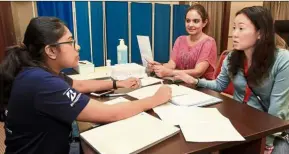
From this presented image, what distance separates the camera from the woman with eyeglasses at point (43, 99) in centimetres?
85

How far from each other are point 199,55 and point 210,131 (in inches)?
43.0

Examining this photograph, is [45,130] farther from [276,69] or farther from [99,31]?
[99,31]

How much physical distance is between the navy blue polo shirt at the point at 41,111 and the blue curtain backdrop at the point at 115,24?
1.59 metres

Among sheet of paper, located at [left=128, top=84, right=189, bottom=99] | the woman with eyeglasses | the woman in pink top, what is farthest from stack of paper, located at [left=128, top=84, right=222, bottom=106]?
the woman in pink top

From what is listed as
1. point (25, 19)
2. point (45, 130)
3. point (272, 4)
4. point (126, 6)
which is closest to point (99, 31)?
point (126, 6)

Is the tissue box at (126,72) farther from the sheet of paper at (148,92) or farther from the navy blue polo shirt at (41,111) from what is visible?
the navy blue polo shirt at (41,111)

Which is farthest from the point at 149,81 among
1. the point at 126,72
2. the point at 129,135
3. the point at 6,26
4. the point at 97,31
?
the point at 6,26

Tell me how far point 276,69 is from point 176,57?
3.00ft

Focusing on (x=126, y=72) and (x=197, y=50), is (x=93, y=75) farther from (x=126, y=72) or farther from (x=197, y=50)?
(x=197, y=50)

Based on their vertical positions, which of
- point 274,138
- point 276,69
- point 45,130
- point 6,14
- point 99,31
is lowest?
point 274,138

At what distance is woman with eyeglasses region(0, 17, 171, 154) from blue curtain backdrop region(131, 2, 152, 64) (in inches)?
62.7

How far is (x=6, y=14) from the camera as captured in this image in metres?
2.32

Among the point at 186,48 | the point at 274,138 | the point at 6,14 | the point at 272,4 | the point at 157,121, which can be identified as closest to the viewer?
the point at 157,121

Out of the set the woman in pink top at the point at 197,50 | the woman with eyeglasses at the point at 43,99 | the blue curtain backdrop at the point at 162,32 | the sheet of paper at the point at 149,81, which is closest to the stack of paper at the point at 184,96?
the sheet of paper at the point at 149,81
